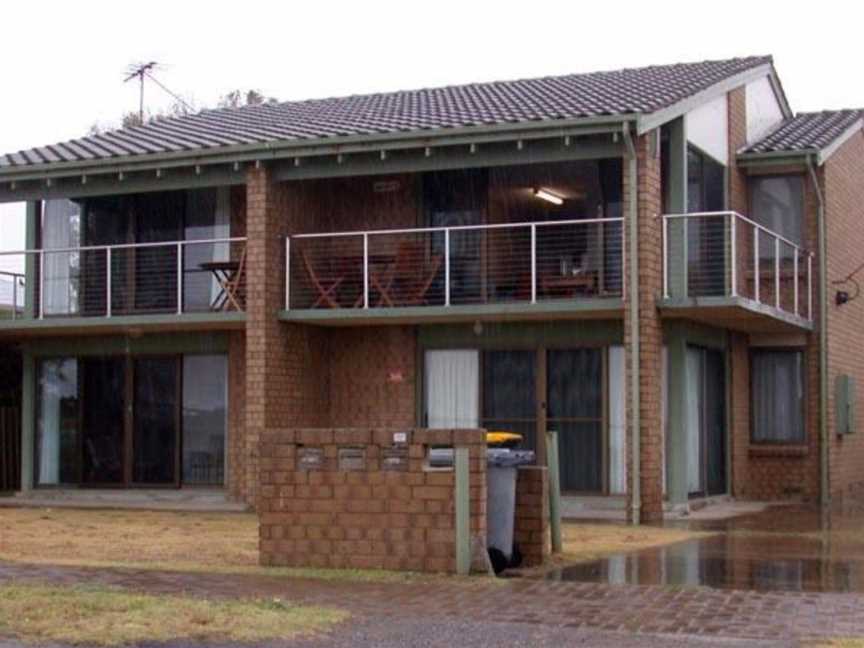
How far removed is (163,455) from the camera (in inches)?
910

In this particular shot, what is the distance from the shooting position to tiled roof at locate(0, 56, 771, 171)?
19.7m

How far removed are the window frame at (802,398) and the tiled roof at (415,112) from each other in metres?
4.63

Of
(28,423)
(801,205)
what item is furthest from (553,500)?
(28,423)

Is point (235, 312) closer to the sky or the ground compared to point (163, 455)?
closer to the sky

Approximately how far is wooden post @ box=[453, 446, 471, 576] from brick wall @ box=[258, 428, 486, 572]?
0.06 metres

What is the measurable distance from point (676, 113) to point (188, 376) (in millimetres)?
9010

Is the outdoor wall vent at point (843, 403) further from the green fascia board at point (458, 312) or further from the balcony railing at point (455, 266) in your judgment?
the green fascia board at point (458, 312)

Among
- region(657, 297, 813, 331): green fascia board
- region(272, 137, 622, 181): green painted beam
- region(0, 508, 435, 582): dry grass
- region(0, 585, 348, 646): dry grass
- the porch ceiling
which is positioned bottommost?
region(0, 508, 435, 582): dry grass

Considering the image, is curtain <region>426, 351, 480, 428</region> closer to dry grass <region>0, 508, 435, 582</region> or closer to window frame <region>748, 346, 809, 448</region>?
dry grass <region>0, 508, 435, 582</region>

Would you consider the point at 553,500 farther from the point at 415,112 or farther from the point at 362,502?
→ the point at 415,112

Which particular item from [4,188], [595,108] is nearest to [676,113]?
[595,108]

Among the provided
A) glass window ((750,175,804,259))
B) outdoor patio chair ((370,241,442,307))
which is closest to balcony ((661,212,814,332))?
glass window ((750,175,804,259))

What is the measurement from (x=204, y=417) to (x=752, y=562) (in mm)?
11472

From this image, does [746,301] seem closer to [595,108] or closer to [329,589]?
[595,108]
